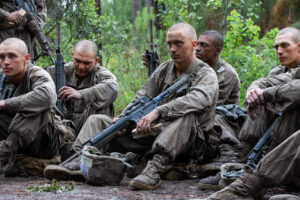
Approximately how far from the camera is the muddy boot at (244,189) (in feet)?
12.1

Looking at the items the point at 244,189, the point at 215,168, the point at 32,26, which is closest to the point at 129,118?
the point at 215,168

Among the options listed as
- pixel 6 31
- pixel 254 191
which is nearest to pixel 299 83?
pixel 254 191

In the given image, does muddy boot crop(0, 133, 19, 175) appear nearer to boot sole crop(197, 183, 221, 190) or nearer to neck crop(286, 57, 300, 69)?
boot sole crop(197, 183, 221, 190)

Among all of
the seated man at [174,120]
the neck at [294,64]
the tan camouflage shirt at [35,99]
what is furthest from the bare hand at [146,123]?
the neck at [294,64]

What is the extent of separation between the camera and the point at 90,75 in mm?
6430

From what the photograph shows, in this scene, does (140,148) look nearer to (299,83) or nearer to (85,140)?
(85,140)

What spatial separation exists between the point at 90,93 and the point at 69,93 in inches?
11.0

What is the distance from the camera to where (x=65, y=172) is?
4.91 m

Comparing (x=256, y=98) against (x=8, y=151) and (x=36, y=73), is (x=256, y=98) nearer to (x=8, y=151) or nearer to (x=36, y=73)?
(x=36, y=73)

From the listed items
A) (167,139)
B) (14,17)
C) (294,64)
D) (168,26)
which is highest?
(14,17)

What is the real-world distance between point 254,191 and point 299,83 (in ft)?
3.30

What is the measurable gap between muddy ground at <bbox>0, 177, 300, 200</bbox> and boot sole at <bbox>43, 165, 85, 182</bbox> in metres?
0.11

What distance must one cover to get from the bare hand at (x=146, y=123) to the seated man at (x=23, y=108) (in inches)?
44.4

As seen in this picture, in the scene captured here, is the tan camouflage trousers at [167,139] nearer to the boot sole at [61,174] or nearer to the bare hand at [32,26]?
the boot sole at [61,174]
